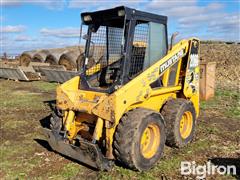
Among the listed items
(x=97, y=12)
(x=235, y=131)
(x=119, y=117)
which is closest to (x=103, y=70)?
(x=97, y=12)

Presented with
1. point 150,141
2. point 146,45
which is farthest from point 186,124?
point 146,45

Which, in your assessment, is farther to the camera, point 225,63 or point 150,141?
point 225,63

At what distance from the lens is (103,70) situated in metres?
6.20

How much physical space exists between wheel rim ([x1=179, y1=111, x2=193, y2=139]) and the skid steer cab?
0.06 feet

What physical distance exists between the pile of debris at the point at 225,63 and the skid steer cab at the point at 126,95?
7.15 m

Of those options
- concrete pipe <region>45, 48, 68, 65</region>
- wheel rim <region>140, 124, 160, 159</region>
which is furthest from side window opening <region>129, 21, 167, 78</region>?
concrete pipe <region>45, 48, 68, 65</region>

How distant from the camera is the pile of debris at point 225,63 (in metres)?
14.9

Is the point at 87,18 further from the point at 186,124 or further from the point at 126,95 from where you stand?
Result: the point at 186,124

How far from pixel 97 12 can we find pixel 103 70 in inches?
42.0

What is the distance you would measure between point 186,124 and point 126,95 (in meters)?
2.05

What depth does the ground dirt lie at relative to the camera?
5227 millimetres

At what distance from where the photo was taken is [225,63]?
17.6 metres

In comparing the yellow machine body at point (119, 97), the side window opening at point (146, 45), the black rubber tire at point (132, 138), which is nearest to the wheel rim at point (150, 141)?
the black rubber tire at point (132, 138)

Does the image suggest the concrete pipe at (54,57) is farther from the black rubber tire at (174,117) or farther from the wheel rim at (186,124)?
the black rubber tire at (174,117)
